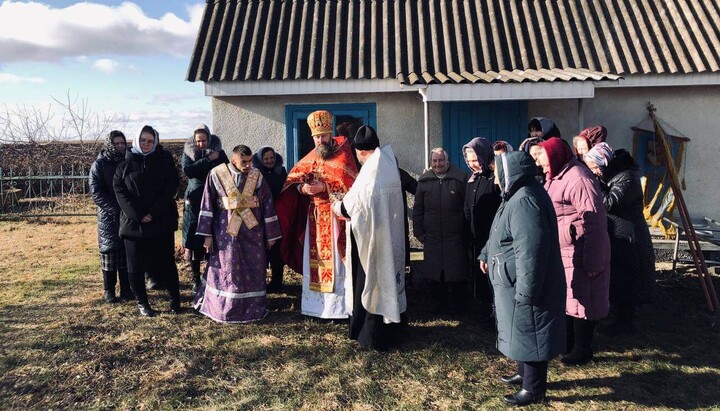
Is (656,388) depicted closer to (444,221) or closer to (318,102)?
(444,221)

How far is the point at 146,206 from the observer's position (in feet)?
15.6

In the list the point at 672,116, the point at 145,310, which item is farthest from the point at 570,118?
the point at 145,310

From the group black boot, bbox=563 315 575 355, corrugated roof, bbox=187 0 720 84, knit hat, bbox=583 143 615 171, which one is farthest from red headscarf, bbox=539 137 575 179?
corrugated roof, bbox=187 0 720 84

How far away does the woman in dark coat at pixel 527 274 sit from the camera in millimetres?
2957

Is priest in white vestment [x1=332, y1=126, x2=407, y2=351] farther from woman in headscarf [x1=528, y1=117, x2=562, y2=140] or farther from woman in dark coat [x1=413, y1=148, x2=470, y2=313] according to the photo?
woman in headscarf [x1=528, y1=117, x2=562, y2=140]

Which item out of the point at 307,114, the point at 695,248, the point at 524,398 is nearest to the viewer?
the point at 524,398

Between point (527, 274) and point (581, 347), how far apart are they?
1.37 m

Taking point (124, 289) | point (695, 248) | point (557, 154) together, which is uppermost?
point (557, 154)

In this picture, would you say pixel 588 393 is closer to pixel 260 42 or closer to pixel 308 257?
pixel 308 257

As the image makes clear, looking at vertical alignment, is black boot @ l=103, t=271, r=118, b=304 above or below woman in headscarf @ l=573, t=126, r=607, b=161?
below

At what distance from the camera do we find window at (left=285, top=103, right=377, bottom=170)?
732 cm

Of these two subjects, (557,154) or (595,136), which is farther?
(595,136)

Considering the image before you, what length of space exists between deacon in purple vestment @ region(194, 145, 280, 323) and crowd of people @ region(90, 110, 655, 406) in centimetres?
1

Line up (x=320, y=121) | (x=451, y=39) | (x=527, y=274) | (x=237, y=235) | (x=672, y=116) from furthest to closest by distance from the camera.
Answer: (x=451, y=39)
(x=672, y=116)
(x=237, y=235)
(x=320, y=121)
(x=527, y=274)
